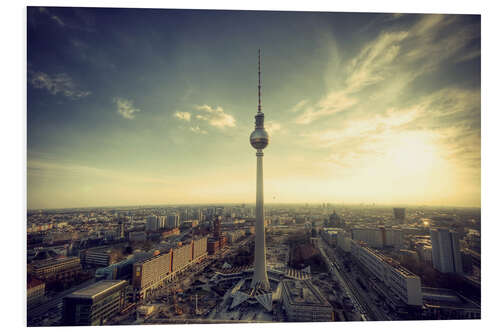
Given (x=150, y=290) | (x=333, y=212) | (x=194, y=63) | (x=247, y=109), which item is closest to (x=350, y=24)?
(x=247, y=109)

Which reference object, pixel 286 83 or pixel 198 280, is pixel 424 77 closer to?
pixel 286 83

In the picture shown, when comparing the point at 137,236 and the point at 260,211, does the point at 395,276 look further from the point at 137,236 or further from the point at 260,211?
the point at 137,236

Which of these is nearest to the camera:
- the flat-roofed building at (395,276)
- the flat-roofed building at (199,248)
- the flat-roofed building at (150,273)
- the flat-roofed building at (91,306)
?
the flat-roofed building at (91,306)

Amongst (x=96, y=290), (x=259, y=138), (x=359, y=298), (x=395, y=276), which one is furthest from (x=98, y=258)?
(x=395, y=276)

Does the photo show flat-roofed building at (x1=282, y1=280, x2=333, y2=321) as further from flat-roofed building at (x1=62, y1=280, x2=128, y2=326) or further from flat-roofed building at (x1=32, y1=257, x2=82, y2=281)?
flat-roofed building at (x1=32, y1=257, x2=82, y2=281)

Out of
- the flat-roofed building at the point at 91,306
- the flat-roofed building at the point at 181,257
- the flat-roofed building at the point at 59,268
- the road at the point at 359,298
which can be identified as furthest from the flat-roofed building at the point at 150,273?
the road at the point at 359,298

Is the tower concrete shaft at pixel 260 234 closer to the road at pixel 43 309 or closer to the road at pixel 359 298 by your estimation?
the road at pixel 359 298
